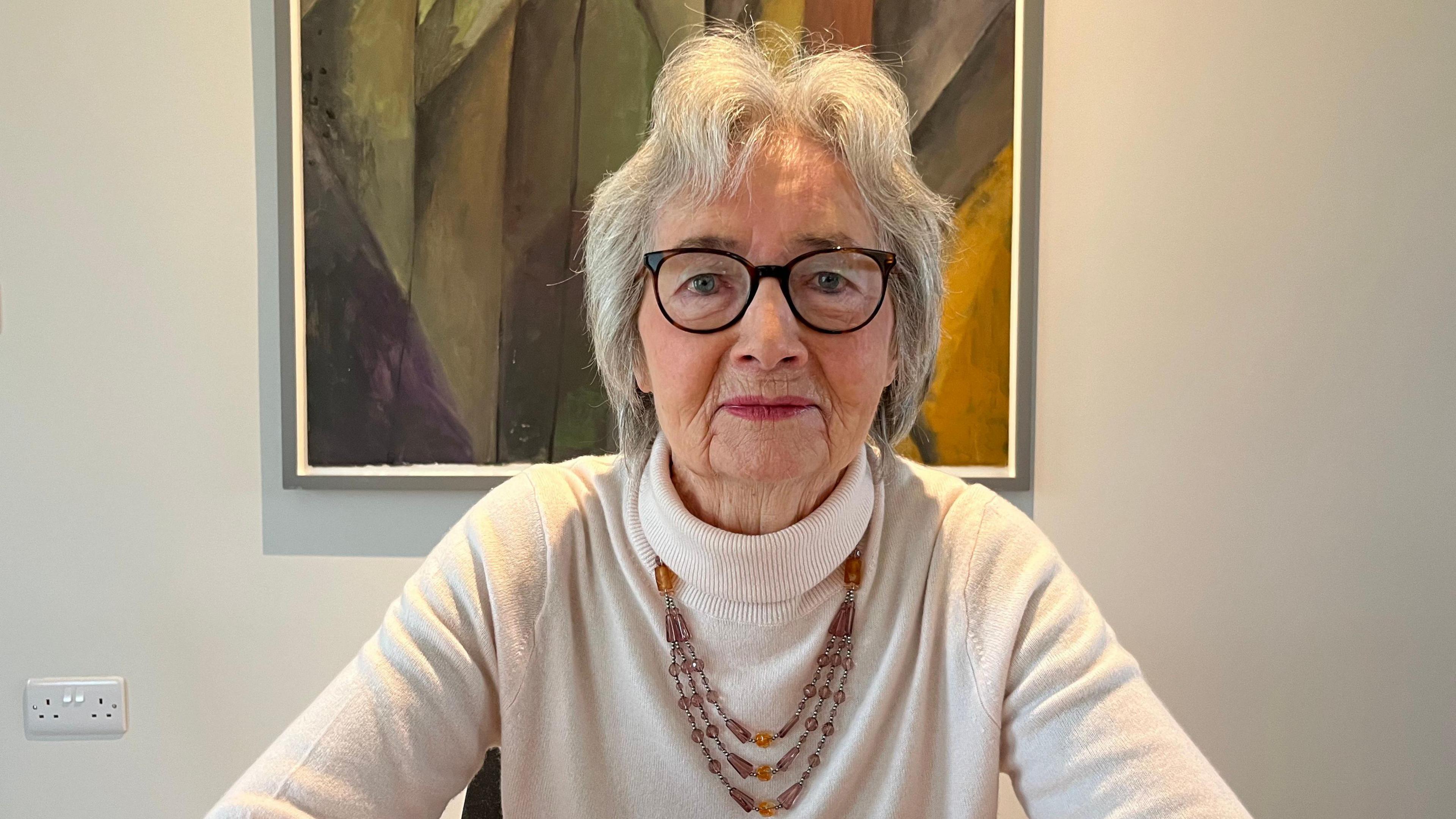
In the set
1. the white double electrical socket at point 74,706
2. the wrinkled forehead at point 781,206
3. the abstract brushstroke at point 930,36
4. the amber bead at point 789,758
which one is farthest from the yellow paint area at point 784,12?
the white double electrical socket at point 74,706

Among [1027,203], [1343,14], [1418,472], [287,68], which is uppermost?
[1343,14]

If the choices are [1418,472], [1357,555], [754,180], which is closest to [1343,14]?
[1418,472]

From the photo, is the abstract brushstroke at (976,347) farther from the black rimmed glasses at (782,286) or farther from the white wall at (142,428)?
the white wall at (142,428)

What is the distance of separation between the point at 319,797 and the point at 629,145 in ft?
3.77

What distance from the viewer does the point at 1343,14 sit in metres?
1.54

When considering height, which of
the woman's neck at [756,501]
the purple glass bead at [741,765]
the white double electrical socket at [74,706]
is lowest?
the white double electrical socket at [74,706]

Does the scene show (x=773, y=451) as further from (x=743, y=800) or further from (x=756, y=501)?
(x=743, y=800)

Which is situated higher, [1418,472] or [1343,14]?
[1343,14]

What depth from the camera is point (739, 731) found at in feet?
3.08

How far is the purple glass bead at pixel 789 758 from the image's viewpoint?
3.04ft

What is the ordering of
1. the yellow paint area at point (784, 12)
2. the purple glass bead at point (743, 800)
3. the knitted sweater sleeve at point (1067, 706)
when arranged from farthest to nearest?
the yellow paint area at point (784, 12), the purple glass bead at point (743, 800), the knitted sweater sleeve at point (1067, 706)

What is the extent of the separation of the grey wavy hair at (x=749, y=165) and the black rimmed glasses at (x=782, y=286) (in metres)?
0.05

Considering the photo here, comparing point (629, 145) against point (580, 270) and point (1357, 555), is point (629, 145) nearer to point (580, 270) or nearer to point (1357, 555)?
point (580, 270)

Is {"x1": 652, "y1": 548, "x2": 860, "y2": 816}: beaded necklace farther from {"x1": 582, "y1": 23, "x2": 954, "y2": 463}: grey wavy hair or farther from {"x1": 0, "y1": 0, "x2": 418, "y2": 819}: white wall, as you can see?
{"x1": 0, "y1": 0, "x2": 418, "y2": 819}: white wall
